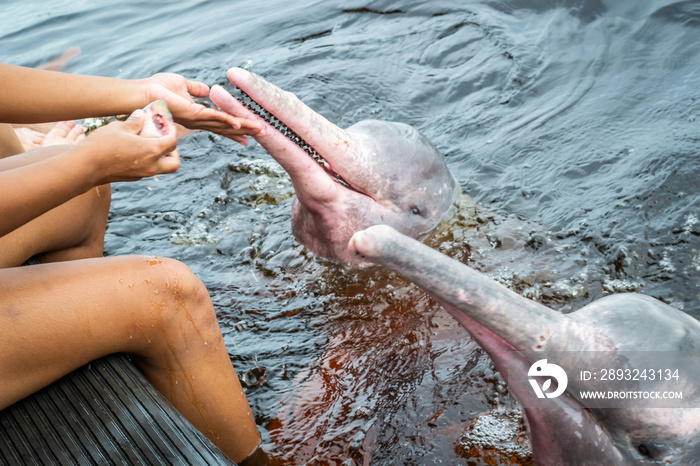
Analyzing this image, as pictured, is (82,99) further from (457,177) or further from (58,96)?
(457,177)

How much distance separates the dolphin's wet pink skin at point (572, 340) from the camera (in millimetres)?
2258

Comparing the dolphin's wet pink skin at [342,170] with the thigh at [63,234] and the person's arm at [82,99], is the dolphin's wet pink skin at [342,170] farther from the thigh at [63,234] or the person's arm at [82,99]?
the thigh at [63,234]

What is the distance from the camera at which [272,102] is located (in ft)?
11.6

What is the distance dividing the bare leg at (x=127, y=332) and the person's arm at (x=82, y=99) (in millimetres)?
823

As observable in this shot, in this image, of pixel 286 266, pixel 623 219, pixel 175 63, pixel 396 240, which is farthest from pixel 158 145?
pixel 175 63

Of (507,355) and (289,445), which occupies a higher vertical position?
(507,355)

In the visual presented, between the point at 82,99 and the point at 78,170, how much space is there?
85 cm

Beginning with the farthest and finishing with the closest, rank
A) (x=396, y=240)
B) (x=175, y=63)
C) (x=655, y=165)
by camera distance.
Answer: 1. (x=175, y=63)
2. (x=655, y=165)
3. (x=396, y=240)

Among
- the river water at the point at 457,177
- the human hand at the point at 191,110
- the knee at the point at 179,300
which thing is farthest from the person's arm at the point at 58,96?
the river water at the point at 457,177

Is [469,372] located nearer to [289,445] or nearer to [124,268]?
[289,445]

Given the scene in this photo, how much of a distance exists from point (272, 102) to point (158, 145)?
116 cm

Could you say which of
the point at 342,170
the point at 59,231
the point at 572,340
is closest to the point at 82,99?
the point at 59,231

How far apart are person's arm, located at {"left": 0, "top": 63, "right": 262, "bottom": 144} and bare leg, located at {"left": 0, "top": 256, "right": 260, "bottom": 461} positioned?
82 centimetres

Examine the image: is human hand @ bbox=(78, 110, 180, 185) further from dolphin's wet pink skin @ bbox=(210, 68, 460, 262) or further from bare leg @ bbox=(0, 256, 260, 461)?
dolphin's wet pink skin @ bbox=(210, 68, 460, 262)
